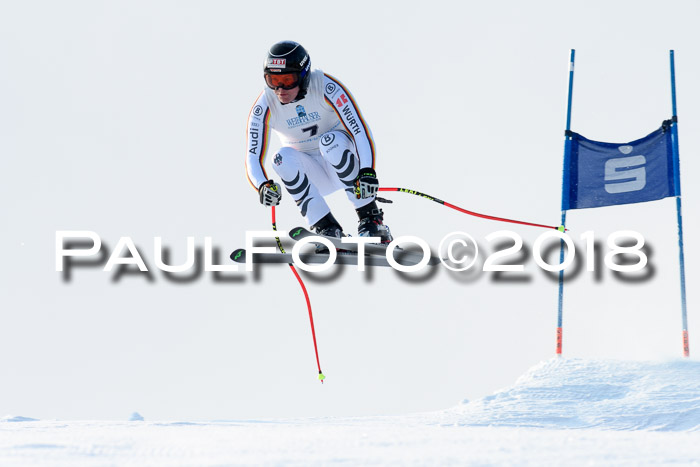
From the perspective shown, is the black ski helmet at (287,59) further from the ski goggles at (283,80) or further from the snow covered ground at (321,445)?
the snow covered ground at (321,445)

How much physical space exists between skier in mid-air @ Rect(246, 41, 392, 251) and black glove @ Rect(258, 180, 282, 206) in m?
0.01

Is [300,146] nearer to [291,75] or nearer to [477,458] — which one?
[291,75]

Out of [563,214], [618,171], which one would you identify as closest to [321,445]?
[563,214]

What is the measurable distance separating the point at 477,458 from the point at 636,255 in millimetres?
6128

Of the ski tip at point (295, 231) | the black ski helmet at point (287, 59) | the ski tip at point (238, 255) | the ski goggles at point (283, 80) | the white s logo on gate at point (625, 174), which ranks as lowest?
the ski tip at point (238, 255)

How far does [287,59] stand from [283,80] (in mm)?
234

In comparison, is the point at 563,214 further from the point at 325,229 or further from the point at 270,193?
the point at 270,193

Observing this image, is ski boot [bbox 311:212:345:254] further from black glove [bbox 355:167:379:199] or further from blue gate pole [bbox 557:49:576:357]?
blue gate pole [bbox 557:49:576:357]

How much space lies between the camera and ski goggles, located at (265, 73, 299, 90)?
9.72 metres

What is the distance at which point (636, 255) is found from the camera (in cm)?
1151

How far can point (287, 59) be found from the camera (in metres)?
9.61

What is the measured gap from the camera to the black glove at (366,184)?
32.2 feet

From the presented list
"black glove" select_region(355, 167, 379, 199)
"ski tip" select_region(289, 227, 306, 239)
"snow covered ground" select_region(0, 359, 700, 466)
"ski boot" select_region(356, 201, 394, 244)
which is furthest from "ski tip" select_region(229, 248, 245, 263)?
"snow covered ground" select_region(0, 359, 700, 466)

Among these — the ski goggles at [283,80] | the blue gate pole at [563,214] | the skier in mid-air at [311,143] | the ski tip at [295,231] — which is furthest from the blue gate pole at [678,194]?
the ski goggles at [283,80]
